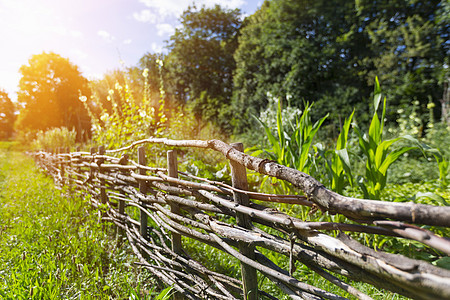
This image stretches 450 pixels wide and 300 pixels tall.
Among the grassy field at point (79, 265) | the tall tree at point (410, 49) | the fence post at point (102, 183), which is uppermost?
the tall tree at point (410, 49)

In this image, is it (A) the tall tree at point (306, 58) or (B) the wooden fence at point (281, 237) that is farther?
(A) the tall tree at point (306, 58)

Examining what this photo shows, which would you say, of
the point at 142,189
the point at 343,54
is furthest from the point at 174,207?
the point at 343,54

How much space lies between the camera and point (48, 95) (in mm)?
25094

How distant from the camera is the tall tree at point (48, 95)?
2420 cm

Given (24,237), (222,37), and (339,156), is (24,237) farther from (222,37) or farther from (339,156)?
(222,37)

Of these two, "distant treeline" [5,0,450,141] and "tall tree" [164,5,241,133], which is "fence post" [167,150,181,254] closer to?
"distant treeline" [5,0,450,141]

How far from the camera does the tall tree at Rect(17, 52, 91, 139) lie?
953 inches

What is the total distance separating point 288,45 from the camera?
31.2 feet

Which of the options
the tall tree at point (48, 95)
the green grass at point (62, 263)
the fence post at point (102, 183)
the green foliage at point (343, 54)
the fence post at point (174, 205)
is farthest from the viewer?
the tall tree at point (48, 95)

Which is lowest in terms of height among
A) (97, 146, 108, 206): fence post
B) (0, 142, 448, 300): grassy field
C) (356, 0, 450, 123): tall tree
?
(0, 142, 448, 300): grassy field

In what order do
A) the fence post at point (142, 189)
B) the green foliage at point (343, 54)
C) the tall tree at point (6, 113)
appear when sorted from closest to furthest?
the fence post at point (142, 189) → the green foliage at point (343, 54) → the tall tree at point (6, 113)

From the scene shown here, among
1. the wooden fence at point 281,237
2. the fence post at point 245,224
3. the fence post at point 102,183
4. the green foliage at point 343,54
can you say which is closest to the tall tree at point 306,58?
the green foliage at point 343,54

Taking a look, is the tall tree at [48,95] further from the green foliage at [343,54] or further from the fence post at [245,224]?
the fence post at [245,224]

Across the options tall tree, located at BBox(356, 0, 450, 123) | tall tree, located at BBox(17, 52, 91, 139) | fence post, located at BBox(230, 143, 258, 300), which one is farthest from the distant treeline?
tall tree, located at BBox(17, 52, 91, 139)
